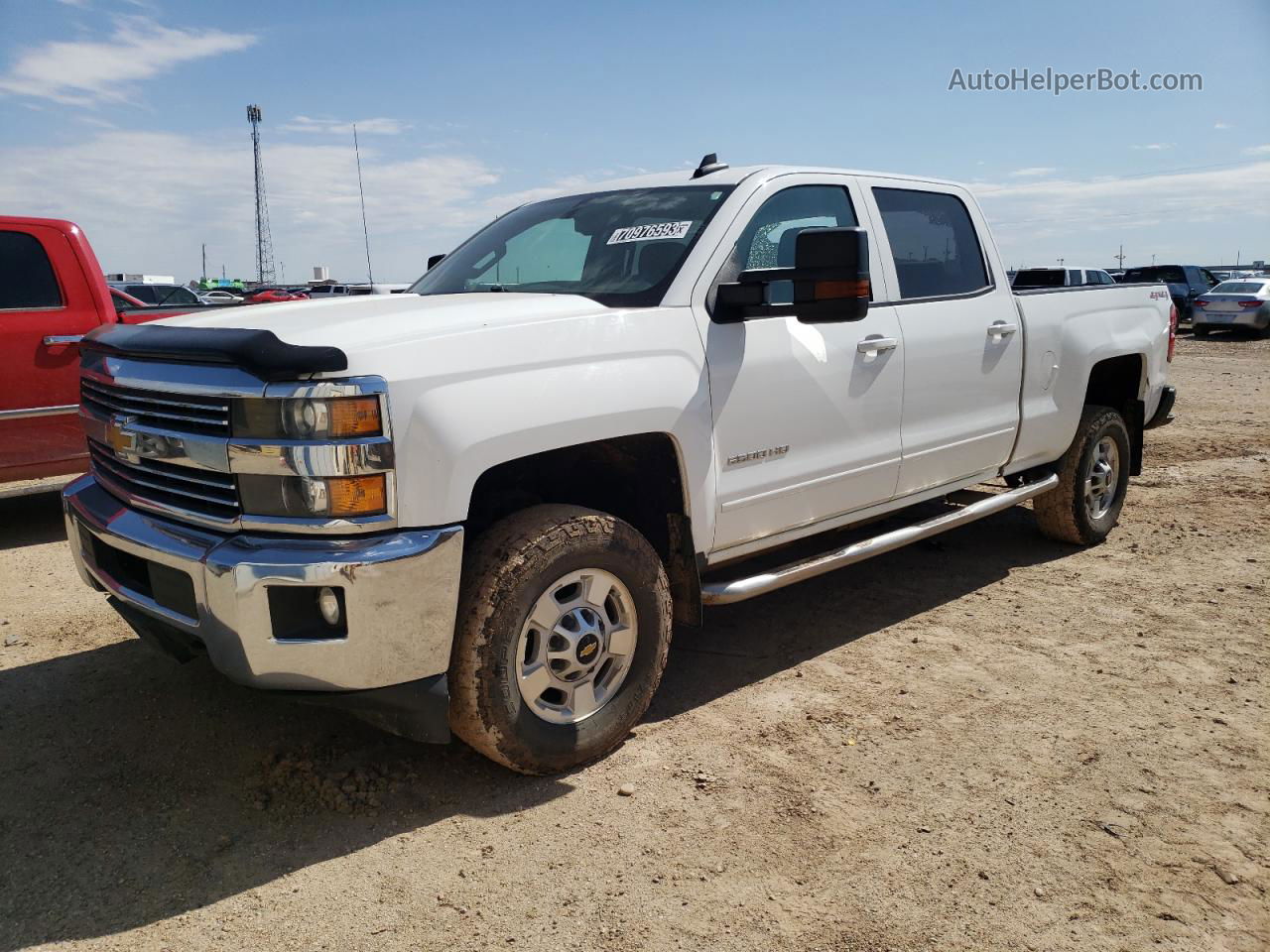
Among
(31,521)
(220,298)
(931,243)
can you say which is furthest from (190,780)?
(220,298)

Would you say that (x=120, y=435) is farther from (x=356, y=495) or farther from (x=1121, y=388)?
(x=1121, y=388)

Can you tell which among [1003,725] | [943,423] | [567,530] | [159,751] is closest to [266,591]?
[567,530]

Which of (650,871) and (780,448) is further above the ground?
(780,448)

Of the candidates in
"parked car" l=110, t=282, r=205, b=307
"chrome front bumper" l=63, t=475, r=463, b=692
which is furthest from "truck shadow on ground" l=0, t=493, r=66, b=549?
"parked car" l=110, t=282, r=205, b=307

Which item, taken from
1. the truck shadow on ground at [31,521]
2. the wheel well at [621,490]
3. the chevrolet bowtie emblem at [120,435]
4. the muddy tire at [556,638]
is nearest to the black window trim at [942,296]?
the wheel well at [621,490]

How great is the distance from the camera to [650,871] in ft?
8.96

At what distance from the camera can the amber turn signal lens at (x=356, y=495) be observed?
263 centimetres

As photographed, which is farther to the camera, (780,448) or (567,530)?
(780,448)

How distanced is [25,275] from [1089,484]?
21.3 ft

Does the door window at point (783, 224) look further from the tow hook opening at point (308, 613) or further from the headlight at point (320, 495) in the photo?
the tow hook opening at point (308, 613)

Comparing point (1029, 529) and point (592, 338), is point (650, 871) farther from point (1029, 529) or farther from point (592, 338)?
point (1029, 529)

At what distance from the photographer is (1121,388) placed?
19.9 ft

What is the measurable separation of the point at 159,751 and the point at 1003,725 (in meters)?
2.95

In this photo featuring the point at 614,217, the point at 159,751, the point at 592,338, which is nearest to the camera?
the point at 592,338
